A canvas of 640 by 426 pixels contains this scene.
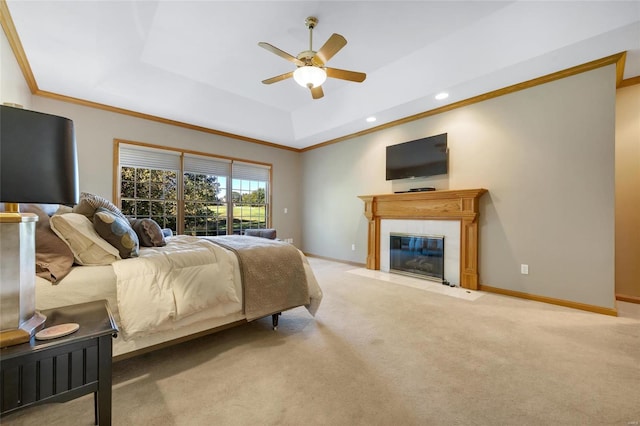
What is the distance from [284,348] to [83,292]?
1.37 m

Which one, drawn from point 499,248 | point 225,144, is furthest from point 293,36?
point 499,248

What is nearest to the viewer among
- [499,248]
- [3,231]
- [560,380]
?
[3,231]

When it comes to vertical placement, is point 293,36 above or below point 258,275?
above

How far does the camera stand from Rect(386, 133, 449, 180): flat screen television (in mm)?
4156

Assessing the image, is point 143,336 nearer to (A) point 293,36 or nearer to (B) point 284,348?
(B) point 284,348

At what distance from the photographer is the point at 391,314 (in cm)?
280

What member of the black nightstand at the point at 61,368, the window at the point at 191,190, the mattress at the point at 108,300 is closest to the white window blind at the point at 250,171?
the window at the point at 191,190

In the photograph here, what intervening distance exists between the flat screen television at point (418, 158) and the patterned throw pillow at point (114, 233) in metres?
3.99

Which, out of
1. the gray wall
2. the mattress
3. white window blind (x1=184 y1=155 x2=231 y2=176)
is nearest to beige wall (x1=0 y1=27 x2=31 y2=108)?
the mattress

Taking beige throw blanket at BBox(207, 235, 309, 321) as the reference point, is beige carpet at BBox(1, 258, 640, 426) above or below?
below

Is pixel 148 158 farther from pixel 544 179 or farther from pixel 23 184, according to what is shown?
pixel 544 179

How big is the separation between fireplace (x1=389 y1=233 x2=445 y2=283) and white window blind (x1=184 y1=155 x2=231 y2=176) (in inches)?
143

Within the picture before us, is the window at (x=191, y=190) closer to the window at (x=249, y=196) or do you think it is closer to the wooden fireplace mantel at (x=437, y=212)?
the window at (x=249, y=196)

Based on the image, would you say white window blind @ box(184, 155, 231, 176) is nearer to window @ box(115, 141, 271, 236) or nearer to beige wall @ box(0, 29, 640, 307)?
window @ box(115, 141, 271, 236)
